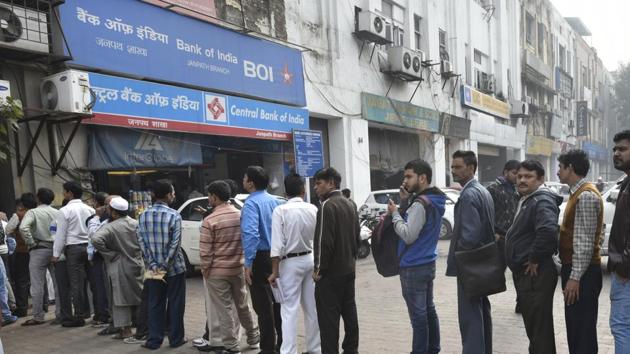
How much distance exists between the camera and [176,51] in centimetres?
980

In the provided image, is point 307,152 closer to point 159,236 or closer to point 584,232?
point 159,236

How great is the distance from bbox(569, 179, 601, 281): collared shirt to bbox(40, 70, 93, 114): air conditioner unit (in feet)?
23.2

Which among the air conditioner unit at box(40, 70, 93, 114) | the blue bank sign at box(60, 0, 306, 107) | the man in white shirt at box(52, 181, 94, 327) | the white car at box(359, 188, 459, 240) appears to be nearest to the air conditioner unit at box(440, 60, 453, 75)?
the white car at box(359, 188, 459, 240)

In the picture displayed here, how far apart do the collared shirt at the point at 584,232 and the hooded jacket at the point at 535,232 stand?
14 centimetres

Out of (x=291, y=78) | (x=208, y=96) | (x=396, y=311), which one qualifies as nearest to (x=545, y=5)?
(x=291, y=78)

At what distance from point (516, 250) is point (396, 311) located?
274 centimetres

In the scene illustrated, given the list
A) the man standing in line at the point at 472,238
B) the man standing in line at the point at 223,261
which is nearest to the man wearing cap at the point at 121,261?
the man standing in line at the point at 223,261

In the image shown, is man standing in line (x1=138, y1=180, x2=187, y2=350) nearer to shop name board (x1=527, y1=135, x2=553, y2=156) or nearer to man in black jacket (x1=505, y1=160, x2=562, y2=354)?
man in black jacket (x1=505, y1=160, x2=562, y2=354)

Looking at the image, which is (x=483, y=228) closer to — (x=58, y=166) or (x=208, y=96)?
(x=58, y=166)

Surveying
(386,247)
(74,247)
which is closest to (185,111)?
(74,247)

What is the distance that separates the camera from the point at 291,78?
1269 centimetres

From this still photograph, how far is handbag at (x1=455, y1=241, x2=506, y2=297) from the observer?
3.47 meters

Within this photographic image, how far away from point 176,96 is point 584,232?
8.09 meters

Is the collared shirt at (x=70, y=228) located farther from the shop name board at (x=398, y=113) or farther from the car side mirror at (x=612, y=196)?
the shop name board at (x=398, y=113)
